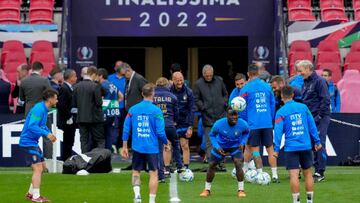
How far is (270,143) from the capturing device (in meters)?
18.1

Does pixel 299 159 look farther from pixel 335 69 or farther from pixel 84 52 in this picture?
pixel 84 52

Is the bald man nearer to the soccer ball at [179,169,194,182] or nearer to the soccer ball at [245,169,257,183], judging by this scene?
the soccer ball at [179,169,194,182]

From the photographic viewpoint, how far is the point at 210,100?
19.6 meters

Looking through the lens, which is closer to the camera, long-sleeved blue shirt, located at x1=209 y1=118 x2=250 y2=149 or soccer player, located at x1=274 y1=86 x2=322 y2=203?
soccer player, located at x1=274 y1=86 x2=322 y2=203

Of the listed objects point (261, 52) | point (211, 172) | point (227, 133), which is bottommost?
point (211, 172)

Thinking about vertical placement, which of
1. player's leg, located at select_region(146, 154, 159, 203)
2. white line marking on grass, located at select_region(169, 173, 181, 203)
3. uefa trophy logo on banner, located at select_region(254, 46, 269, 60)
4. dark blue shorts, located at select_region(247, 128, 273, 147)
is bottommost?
white line marking on grass, located at select_region(169, 173, 181, 203)

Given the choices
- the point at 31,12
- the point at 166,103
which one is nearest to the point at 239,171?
the point at 166,103

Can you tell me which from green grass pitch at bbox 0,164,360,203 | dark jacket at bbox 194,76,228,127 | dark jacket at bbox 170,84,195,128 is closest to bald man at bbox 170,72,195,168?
dark jacket at bbox 170,84,195,128

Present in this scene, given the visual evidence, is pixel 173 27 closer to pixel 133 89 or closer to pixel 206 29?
pixel 206 29

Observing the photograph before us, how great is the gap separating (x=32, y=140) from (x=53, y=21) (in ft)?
42.3

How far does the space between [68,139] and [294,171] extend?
7.29 metres

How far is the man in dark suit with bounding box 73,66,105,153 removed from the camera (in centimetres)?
2031

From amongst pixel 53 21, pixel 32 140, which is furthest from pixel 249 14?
pixel 32 140

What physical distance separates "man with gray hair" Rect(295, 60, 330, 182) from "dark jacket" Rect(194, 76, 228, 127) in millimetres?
2107
